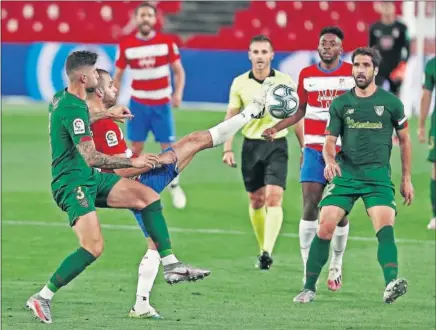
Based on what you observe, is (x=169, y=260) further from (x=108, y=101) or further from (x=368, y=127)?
(x=368, y=127)

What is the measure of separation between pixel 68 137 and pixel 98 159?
34 cm

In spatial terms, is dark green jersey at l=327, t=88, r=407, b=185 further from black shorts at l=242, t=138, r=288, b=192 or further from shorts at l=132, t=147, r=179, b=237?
black shorts at l=242, t=138, r=288, b=192

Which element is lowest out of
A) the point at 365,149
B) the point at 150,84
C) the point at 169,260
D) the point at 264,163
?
the point at 150,84

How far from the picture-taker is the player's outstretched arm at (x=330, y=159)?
1068cm

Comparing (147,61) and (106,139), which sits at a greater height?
(106,139)

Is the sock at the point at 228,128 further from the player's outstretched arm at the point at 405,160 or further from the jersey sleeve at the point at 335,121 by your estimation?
the player's outstretched arm at the point at 405,160

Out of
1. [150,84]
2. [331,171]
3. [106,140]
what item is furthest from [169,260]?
[150,84]

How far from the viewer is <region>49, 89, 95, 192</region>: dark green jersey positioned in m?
9.75

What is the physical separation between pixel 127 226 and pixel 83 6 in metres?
17.3

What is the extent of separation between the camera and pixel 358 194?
10789 millimetres

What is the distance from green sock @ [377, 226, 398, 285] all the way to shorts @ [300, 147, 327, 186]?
1.45 metres

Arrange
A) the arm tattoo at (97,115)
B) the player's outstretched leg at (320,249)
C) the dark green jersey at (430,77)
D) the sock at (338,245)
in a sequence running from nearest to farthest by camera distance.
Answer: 1. the arm tattoo at (97,115)
2. the player's outstretched leg at (320,249)
3. the sock at (338,245)
4. the dark green jersey at (430,77)

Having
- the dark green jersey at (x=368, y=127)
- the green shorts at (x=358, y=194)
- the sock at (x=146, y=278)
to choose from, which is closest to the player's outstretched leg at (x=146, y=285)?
the sock at (x=146, y=278)

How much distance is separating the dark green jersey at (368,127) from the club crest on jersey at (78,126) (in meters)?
2.24
